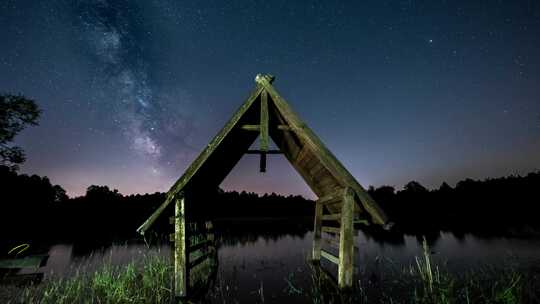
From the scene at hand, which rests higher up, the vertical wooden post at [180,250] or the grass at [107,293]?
the vertical wooden post at [180,250]

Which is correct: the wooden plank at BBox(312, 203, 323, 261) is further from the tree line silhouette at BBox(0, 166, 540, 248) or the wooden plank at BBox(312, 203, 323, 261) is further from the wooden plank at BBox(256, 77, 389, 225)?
the tree line silhouette at BBox(0, 166, 540, 248)

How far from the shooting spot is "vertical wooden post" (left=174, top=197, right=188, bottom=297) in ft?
16.3

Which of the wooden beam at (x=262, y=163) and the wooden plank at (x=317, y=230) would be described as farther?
the wooden plank at (x=317, y=230)

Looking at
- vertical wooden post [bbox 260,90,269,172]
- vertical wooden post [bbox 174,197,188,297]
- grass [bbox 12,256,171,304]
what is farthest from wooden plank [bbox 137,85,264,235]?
grass [bbox 12,256,171,304]

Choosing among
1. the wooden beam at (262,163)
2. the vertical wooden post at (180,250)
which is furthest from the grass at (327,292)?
the wooden beam at (262,163)

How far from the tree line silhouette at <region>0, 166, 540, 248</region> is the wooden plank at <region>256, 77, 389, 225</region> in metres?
23.9

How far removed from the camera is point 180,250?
507 cm

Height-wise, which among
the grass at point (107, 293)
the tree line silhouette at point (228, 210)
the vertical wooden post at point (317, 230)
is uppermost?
the vertical wooden post at point (317, 230)

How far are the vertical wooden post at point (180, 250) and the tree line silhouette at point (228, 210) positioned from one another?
22.8 meters

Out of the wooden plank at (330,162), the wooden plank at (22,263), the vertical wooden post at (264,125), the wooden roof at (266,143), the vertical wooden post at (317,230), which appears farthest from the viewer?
the wooden plank at (22,263)

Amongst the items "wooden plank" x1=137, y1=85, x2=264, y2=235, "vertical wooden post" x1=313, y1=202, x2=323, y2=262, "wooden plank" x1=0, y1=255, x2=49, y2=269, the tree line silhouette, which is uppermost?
"wooden plank" x1=137, y1=85, x2=264, y2=235

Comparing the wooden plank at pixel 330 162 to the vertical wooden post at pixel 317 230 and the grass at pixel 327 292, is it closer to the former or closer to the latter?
the grass at pixel 327 292

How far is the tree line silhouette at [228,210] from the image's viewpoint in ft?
102

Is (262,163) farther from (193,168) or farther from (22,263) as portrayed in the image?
(22,263)
